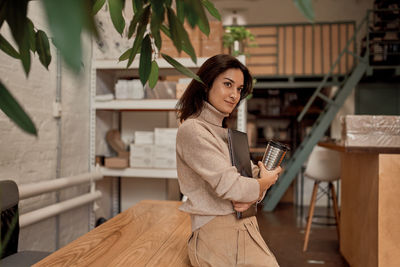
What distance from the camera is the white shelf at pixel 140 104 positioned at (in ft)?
10.2

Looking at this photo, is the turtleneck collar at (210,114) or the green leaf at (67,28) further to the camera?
the turtleneck collar at (210,114)

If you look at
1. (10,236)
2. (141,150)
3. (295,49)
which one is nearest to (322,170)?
(141,150)

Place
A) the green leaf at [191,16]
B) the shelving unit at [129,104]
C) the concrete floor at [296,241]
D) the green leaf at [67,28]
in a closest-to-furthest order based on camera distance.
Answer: the green leaf at [67,28] → the green leaf at [191,16] → the shelving unit at [129,104] → the concrete floor at [296,241]

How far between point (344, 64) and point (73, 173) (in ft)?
18.6

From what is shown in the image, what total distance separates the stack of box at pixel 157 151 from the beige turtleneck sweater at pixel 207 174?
1.99m

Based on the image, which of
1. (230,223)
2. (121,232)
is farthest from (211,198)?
(121,232)

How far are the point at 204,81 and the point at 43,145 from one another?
68.7 inches

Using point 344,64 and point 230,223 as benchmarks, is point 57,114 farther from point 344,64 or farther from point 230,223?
point 344,64

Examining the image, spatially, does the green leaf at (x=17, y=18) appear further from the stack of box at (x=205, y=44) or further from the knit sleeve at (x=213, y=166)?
the stack of box at (x=205, y=44)

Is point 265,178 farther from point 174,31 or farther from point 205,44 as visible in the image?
point 205,44

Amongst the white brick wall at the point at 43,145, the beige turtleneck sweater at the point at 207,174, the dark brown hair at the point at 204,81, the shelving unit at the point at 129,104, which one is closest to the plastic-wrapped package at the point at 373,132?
the shelving unit at the point at 129,104

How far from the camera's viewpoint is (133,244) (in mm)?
1489

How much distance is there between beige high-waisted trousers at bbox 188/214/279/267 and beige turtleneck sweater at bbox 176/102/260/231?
3 cm

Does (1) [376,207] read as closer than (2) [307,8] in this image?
No
